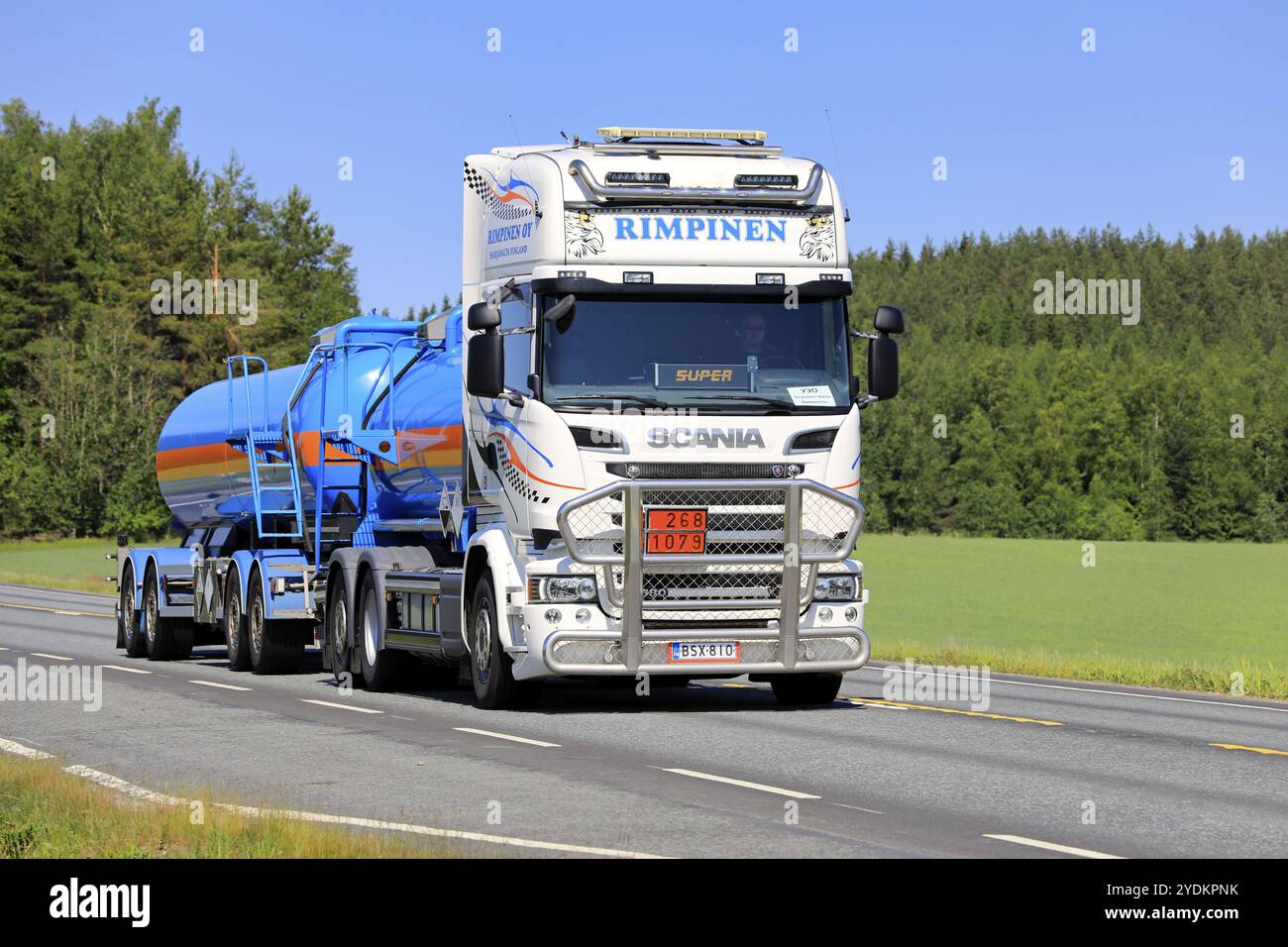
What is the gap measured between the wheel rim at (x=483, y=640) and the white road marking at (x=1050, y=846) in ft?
25.1

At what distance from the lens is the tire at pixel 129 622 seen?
27308mm

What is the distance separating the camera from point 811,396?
16.1 m

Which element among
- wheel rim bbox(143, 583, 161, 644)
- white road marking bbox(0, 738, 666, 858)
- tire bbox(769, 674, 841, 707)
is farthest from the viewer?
wheel rim bbox(143, 583, 161, 644)

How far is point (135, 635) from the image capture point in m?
27.4

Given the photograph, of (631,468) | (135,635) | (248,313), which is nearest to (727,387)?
(631,468)

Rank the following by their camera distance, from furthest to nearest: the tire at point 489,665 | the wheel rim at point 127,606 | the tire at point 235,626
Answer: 1. the wheel rim at point 127,606
2. the tire at point 235,626
3. the tire at point 489,665

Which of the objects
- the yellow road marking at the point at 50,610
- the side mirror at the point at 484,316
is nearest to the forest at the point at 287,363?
the yellow road marking at the point at 50,610

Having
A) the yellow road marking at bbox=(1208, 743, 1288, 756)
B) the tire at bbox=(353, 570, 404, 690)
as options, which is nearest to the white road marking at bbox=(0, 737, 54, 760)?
the tire at bbox=(353, 570, 404, 690)

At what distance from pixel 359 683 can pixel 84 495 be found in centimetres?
7864

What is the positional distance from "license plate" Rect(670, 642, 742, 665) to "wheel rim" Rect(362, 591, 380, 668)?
5.01m

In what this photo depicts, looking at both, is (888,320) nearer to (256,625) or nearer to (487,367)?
(487,367)

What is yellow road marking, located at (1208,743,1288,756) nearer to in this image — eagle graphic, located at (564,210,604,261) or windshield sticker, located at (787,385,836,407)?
windshield sticker, located at (787,385,836,407)

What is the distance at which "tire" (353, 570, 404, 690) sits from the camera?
1984cm

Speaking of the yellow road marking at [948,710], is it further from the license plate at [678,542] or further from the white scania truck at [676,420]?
the license plate at [678,542]
